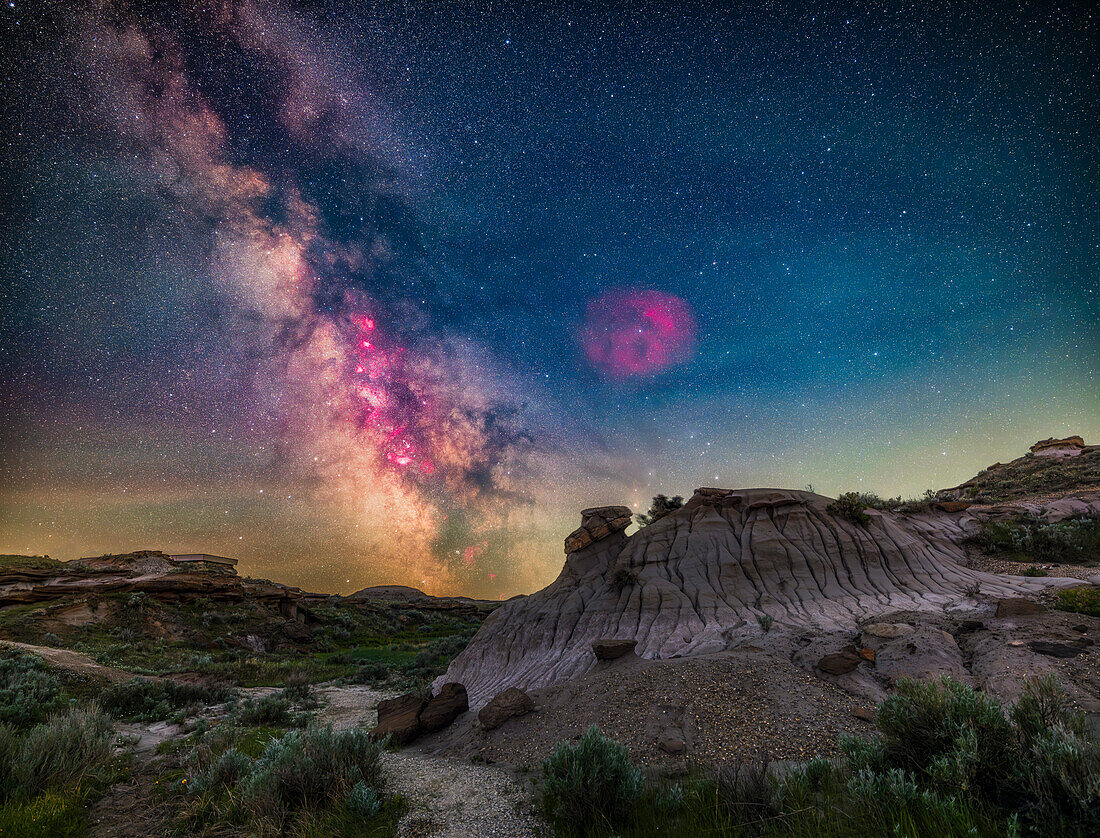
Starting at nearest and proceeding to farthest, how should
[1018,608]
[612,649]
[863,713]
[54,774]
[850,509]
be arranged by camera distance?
[54,774]
[863,713]
[1018,608]
[612,649]
[850,509]

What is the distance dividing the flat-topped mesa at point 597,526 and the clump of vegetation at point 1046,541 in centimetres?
1492

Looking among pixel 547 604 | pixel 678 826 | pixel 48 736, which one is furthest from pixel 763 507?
pixel 48 736

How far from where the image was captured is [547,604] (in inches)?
800

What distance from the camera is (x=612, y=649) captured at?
13859 mm

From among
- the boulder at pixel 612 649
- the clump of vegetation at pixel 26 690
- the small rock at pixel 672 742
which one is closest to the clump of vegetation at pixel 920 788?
the small rock at pixel 672 742

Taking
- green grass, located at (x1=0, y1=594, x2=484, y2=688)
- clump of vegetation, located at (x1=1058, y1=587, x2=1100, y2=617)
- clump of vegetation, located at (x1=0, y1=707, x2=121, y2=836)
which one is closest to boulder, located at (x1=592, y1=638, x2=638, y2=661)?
clump of vegetation, located at (x1=1058, y1=587, x2=1100, y2=617)

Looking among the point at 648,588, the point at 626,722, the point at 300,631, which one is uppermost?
the point at 648,588

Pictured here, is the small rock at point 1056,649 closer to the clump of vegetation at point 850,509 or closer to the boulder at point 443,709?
the clump of vegetation at point 850,509

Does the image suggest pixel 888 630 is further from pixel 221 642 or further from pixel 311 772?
pixel 221 642

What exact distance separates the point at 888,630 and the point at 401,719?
13.4 m

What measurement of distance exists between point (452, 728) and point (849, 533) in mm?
16699

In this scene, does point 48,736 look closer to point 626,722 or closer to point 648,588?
point 626,722

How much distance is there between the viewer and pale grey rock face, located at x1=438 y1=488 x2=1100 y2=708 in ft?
48.0

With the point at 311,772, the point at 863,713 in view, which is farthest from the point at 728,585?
the point at 311,772
